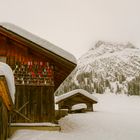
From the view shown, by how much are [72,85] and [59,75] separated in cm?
3539

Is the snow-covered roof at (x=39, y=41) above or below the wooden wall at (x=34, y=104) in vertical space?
above

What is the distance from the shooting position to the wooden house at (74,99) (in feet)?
79.5

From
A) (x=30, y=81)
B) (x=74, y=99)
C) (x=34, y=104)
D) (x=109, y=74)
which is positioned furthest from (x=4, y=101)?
(x=109, y=74)

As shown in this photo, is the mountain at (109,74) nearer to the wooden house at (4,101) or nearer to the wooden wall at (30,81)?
the wooden wall at (30,81)

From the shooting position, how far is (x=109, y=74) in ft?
216

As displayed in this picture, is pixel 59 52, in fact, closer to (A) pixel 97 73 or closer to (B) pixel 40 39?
(B) pixel 40 39

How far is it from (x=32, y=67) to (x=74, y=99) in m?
14.0

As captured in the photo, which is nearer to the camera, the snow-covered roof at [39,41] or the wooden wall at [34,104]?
the wooden wall at [34,104]

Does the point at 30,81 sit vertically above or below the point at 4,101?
above

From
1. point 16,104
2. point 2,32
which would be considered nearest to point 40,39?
point 2,32

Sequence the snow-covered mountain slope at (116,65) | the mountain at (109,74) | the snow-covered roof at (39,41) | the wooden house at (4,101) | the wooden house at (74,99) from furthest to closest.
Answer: the snow-covered mountain slope at (116,65) < the mountain at (109,74) < the wooden house at (74,99) < the snow-covered roof at (39,41) < the wooden house at (4,101)

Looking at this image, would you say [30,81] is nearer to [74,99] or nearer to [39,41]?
[39,41]

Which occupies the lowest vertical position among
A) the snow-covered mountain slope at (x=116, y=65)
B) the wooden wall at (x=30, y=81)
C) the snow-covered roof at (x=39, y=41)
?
the wooden wall at (x=30, y=81)

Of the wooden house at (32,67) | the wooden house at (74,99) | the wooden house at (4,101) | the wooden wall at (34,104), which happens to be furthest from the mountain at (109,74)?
the wooden house at (4,101)
